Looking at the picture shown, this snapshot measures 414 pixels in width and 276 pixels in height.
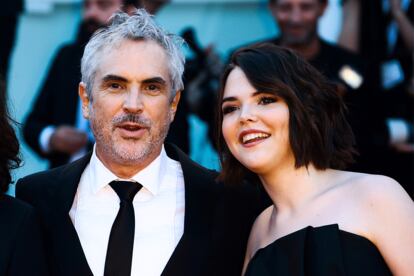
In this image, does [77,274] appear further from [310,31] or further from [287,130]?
[310,31]

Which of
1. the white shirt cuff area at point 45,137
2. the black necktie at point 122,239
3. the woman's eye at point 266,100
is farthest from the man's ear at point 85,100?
the white shirt cuff area at point 45,137

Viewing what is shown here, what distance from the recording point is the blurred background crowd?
Result: 4652 mm

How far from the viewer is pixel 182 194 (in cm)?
331

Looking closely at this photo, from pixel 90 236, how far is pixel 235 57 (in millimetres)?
890

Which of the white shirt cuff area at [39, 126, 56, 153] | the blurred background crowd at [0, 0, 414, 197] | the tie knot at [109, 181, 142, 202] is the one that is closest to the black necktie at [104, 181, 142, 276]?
the tie knot at [109, 181, 142, 202]

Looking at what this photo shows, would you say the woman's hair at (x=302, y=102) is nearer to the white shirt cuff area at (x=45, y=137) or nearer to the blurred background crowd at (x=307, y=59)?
the blurred background crowd at (x=307, y=59)

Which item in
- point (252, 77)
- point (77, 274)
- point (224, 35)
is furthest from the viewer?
point (224, 35)

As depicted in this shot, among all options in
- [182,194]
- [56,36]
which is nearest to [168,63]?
[182,194]

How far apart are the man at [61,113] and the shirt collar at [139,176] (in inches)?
51.4

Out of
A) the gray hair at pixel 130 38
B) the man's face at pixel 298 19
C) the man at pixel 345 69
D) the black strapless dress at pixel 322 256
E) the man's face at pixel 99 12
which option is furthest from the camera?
the man's face at pixel 99 12

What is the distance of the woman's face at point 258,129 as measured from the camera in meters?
3.17

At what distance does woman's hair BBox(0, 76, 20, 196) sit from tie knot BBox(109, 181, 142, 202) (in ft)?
1.35

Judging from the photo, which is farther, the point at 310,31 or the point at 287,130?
the point at 310,31

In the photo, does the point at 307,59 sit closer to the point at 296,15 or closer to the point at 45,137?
the point at 296,15
